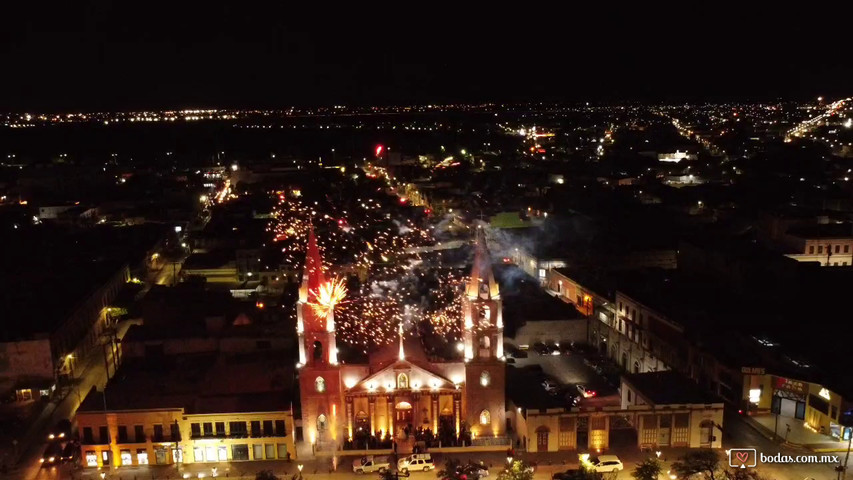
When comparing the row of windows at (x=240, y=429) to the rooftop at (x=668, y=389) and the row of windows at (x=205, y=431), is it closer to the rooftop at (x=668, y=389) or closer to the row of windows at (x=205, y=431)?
the row of windows at (x=205, y=431)

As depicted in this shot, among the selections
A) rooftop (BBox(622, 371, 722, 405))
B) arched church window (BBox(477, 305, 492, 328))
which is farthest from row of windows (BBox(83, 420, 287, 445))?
rooftop (BBox(622, 371, 722, 405))

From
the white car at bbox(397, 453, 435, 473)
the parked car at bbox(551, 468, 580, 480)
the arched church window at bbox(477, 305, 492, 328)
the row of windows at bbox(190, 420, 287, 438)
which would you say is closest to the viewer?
the parked car at bbox(551, 468, 580, 480)

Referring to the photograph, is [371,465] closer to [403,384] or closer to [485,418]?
[403,384]

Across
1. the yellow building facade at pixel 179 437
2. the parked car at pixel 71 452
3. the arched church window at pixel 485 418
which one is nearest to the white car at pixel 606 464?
the arched church window at pixel 485 418

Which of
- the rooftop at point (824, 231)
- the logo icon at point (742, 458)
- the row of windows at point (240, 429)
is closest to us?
the logo icon at point (742, 458)

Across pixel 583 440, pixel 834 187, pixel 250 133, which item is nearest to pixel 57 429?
pixel 583 440

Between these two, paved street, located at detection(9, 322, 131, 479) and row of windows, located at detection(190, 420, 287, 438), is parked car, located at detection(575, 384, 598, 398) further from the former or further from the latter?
paved street, located at detection(9, 322, 131, 479)
